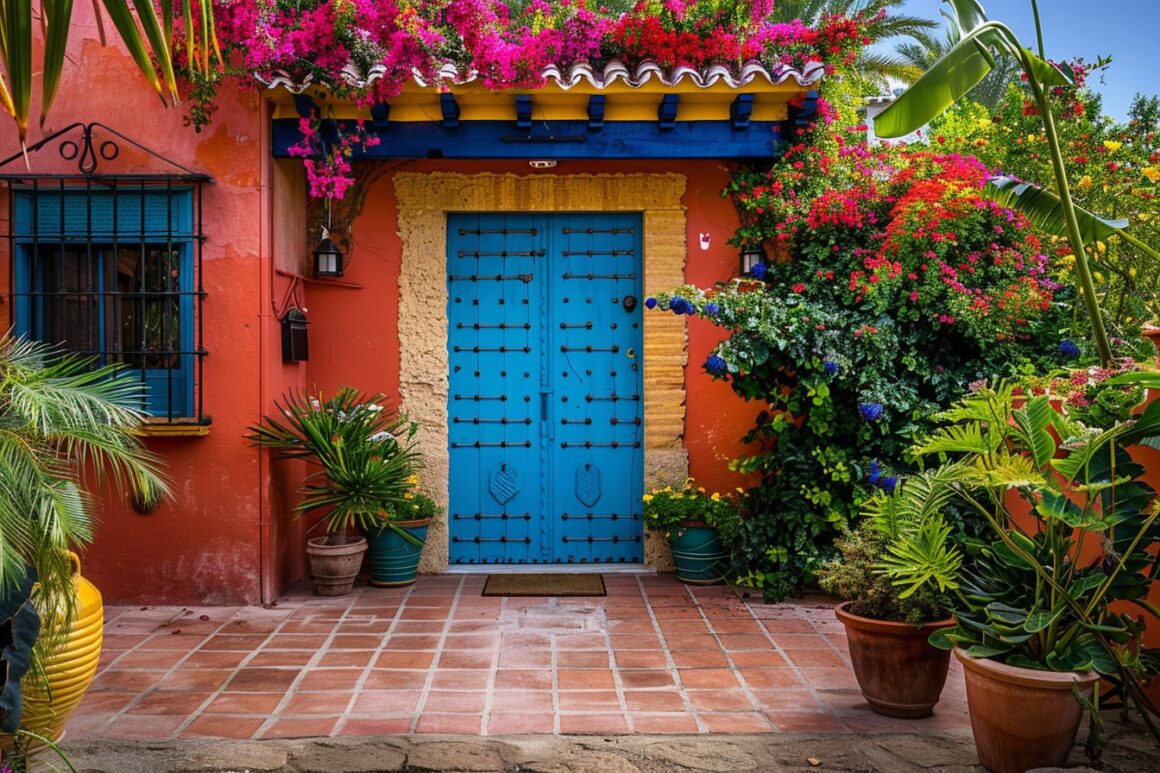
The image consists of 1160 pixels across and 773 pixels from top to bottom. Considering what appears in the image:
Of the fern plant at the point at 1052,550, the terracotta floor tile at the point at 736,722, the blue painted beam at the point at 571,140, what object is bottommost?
the terracotta floor tile at the point at 736,722

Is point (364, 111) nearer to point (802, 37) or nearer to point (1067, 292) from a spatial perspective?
point (802, 37)

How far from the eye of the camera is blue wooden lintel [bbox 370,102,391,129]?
5676mm

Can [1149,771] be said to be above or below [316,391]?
below

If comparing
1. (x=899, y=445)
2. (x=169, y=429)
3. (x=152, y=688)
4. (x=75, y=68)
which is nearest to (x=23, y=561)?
(x=152, y=688)

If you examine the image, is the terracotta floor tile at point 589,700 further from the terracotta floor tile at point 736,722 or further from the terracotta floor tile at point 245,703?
the terracotta floor tile at point 245,703

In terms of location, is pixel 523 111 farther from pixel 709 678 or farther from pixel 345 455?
pixel 709 678

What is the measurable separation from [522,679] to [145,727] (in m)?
1.62

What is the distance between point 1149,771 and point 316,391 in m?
5.40

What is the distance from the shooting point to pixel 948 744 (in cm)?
348

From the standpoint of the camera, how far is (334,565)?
578 centimetres

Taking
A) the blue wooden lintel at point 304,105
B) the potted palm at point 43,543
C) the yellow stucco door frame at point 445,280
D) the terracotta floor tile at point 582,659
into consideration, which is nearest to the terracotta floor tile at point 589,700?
the terracotta floor tile at point 582,659

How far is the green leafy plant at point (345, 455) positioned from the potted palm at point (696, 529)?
1.72 metres

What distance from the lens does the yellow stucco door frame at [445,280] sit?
6.48 m

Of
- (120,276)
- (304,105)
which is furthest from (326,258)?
(120,276)
